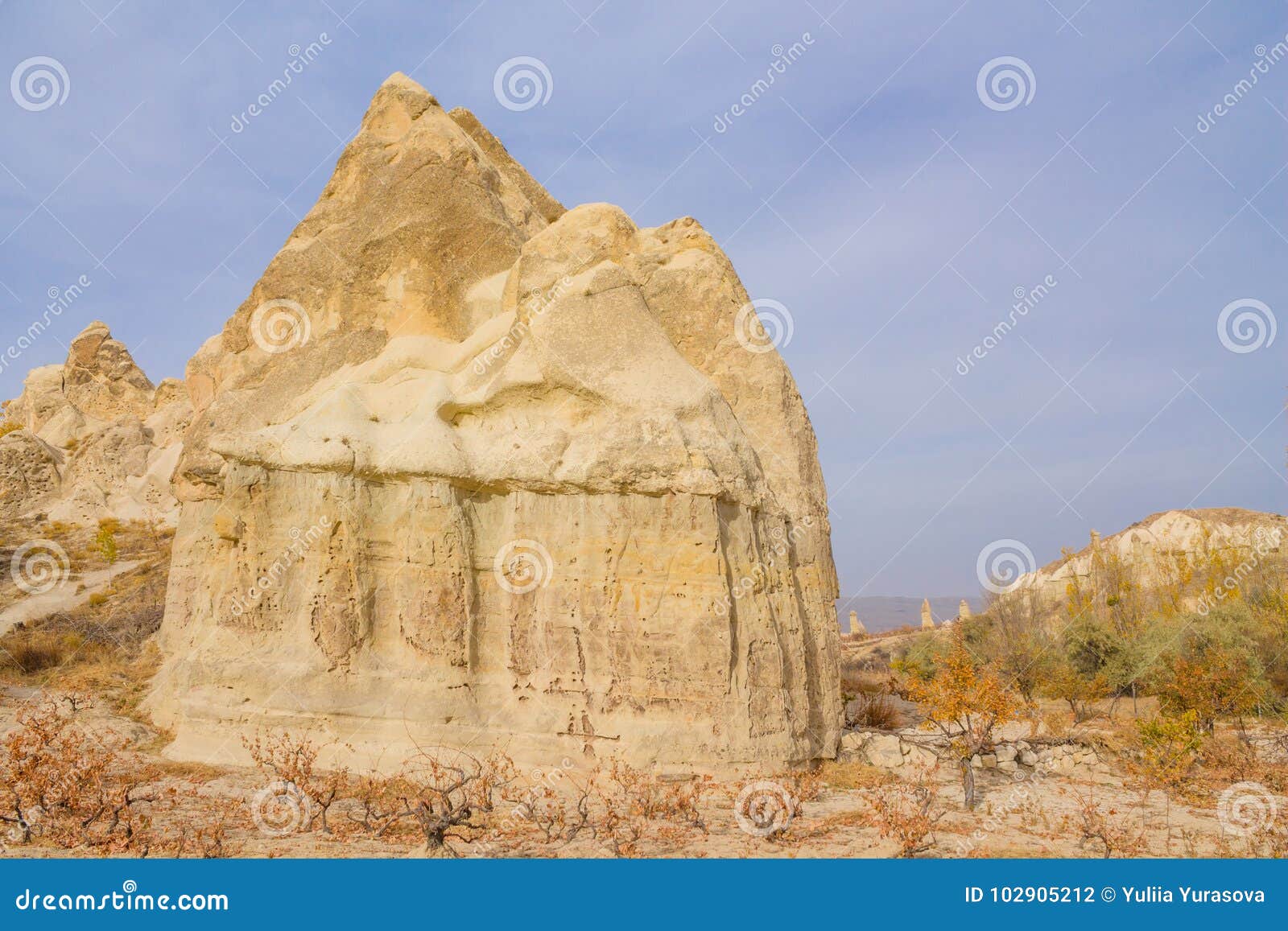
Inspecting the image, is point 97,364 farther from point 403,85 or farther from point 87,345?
point 403,85

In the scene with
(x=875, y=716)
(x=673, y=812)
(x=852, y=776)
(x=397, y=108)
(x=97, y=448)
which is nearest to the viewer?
(x=673, y=812)

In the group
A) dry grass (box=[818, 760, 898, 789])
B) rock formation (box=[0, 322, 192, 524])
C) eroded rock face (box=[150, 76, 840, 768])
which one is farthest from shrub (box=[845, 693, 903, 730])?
rock formation (box=[0, 322, 192, 524])

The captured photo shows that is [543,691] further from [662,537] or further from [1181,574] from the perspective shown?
[1181,574]

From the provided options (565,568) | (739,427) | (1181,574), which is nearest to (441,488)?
(565,568)

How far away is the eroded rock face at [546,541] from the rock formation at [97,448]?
997 inches

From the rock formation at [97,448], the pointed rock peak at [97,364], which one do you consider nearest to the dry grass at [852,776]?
the rock formation at [97,448]

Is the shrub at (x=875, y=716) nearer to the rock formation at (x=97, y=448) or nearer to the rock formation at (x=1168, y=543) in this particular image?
the rock formation at (x=1168, y=543)

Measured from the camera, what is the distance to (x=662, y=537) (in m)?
11.8

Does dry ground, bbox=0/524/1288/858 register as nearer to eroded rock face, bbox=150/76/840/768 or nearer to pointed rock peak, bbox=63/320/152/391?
eroded rock face, bbox=150/76/840/768

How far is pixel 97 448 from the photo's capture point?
120 ft

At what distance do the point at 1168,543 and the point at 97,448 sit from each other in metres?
46.5

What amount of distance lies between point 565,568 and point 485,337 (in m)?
4.08

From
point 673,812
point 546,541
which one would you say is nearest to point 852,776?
point 673,812

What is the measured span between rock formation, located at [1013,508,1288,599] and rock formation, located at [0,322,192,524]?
3464 cm
